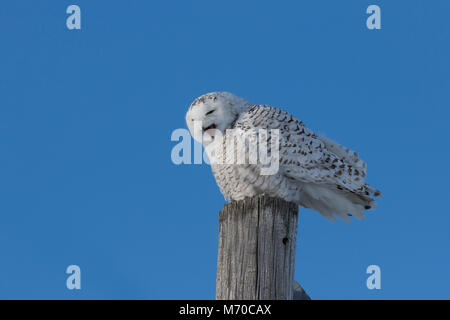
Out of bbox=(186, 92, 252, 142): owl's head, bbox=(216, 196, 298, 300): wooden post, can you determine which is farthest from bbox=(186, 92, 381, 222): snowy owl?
bbox=(216, 196, 298, 300): wooden post

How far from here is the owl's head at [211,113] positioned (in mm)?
6207

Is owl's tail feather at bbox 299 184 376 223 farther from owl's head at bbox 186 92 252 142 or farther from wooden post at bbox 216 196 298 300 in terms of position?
wooden post at bbox 216 196 298 300

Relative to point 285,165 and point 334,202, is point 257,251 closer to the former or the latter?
point 285,165

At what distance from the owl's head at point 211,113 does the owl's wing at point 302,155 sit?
0.13 m

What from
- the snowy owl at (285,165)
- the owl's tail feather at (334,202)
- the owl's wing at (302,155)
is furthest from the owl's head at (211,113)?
the owl's tail feather at (334,202)

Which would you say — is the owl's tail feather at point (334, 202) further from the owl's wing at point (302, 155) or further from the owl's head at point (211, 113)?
the owl's head at point (211, 113)

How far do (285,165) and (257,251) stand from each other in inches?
73.8

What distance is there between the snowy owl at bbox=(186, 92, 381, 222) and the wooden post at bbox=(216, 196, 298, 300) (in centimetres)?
147

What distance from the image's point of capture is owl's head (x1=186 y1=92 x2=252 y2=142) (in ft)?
20.4

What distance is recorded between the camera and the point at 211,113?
245 inches
